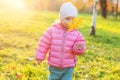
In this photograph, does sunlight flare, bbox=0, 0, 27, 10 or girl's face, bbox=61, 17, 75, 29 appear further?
sunlight flare, bbox=0, 0, 27, 10

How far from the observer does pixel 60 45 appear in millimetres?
5898

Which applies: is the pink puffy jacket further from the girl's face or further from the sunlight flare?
the sunlight flare

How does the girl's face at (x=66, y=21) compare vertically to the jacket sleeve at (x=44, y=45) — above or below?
above

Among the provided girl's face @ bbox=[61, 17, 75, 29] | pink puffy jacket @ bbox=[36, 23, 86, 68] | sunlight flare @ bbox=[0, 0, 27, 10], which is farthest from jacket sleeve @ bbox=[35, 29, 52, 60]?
sunlight flare @ bbox=[0, 0, 27, 10]

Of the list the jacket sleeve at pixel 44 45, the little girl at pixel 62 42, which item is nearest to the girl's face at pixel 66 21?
the little girl at pixel 62 42

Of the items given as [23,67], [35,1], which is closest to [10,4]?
[35,1]

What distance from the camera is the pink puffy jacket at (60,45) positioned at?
5.90 meters

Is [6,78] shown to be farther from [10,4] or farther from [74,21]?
[10,4]

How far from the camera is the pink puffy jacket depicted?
5902 mm

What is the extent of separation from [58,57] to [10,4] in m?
77.6

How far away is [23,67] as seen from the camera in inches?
331

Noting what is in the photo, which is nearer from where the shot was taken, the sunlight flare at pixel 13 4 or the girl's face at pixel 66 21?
the girl's face at pixel 66 21

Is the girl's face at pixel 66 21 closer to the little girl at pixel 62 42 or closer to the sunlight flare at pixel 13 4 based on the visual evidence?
the little girl at pixel 62 42

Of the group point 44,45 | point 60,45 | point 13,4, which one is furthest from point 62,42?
point 13,4
